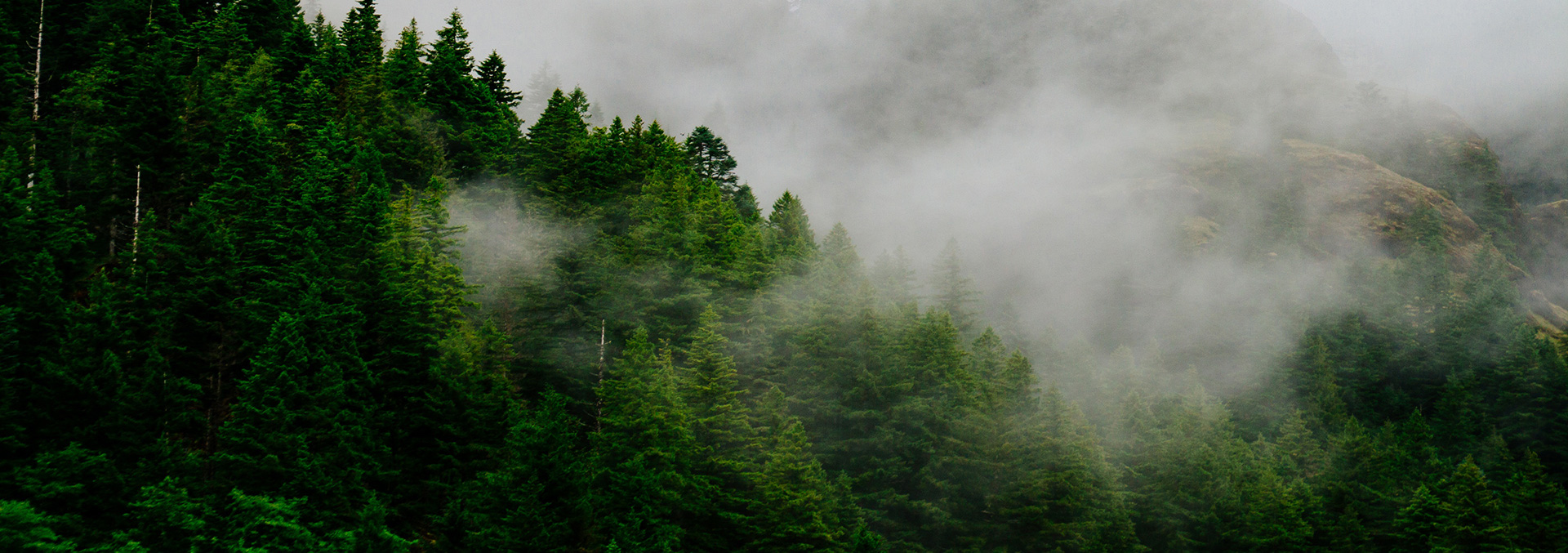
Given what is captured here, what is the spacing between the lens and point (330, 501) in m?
30.0

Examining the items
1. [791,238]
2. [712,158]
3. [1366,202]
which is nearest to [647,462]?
[791,238]

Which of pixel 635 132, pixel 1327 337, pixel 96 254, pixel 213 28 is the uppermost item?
pixel 213 28

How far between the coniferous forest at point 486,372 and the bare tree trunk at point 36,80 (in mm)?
302

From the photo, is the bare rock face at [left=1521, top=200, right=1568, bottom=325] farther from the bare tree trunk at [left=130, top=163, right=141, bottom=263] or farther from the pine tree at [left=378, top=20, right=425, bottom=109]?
the bare tree trunk at [left=130, top=163, right=141, bottom=263]

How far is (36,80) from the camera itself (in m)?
47.1

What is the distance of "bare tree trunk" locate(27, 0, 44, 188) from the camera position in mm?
41094

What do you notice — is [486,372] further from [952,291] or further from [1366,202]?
[1366,202]

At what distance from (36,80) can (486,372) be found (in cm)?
3508

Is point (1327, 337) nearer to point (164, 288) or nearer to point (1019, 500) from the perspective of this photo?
point (1019, 500)

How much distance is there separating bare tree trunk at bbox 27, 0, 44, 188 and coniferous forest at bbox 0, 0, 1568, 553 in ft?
0.99

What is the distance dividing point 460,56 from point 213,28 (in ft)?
62.1

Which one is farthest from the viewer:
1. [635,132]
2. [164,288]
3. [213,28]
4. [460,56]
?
[460,56]

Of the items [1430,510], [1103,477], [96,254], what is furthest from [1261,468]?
Result: [96,254]

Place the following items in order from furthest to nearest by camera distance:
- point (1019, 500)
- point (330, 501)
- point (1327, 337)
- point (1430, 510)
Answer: point (1327, 337)
point (1430, 510)
point (1019, 500)
point (330, 501)
